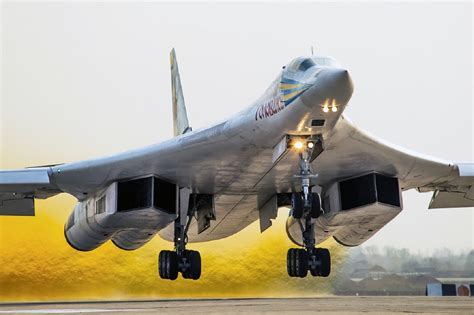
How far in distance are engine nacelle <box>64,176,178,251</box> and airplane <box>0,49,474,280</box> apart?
3cm

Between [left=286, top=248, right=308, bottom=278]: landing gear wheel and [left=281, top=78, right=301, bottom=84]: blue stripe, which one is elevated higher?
[left=281, top=78, right=301, bottom=84]: blue stripe

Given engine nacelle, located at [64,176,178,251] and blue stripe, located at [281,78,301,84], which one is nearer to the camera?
blue stripe, located at [281,78,301,84]

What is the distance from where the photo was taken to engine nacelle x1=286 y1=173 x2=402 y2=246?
58.6 ft

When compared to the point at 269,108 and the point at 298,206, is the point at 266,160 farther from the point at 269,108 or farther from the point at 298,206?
the point at 269,108

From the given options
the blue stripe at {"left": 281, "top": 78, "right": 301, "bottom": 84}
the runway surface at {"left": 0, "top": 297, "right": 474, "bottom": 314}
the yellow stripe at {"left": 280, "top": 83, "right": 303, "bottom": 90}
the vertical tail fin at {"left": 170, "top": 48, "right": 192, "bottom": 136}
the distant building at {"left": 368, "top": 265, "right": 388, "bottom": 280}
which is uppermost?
the vertical tail fin at {"left": 170, "top": 48, "right": 192, "bottom": 136}

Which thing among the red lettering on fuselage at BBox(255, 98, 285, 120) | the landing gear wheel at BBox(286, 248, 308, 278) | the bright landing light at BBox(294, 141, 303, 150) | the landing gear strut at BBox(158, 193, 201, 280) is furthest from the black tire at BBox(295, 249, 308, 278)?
the red lettering on fuselage at BBox(255, 98, 285, 120)

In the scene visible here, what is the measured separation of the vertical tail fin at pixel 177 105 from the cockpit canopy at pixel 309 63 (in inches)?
474

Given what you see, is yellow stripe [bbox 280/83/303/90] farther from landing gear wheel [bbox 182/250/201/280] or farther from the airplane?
landing gear wheel [bbox 182/250/201/280]

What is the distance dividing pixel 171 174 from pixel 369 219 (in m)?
5.76

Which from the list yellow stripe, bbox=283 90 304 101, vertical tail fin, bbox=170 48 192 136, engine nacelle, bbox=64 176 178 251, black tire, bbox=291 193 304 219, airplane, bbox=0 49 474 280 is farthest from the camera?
vertical tail fin, bbox=170 48 192 136

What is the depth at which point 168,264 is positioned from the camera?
1922cm

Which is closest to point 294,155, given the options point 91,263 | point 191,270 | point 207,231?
point 191,270

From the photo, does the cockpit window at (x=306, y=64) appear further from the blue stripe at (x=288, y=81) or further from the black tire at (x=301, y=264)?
the black tire at (x=301, y=264)

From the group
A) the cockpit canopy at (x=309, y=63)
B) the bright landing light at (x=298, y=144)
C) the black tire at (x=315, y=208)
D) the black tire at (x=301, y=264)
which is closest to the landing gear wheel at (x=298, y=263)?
the black tire at (x=301, y=264)
